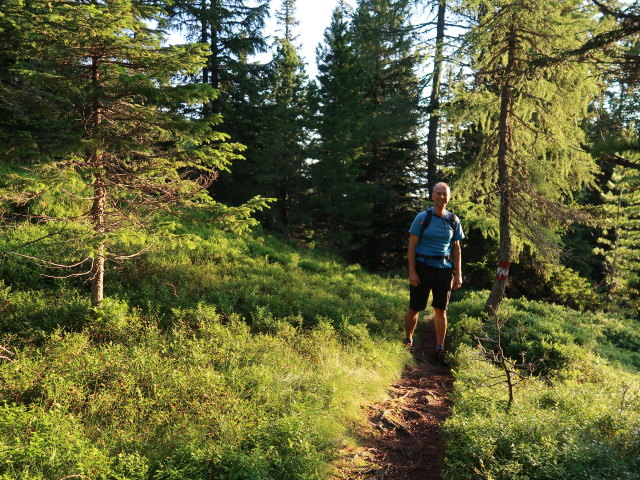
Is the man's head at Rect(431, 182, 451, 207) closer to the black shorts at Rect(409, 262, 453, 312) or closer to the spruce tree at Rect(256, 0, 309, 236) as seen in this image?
the black shorts at Rect(409, 262, 453, 312)

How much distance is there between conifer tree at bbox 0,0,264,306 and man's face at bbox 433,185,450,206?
307 centimetres

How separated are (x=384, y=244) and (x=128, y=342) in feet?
52.3

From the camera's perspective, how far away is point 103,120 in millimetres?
5727

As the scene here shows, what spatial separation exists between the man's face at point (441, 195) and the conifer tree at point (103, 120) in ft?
10.1

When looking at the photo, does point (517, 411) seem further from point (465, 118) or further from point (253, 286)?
point (465, 118)

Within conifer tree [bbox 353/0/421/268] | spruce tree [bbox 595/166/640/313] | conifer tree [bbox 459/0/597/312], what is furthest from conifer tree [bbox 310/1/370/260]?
spruce tree [bbox 595/166/640/313]

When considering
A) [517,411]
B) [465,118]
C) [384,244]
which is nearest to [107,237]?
[517,411]

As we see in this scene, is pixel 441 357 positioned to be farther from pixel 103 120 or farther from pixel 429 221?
pixel 103 120

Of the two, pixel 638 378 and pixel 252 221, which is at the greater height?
pixel 252 221

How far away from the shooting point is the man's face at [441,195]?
20.5ft

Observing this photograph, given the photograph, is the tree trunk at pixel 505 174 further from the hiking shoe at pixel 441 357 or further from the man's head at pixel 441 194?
the man's head at pixel 441 194

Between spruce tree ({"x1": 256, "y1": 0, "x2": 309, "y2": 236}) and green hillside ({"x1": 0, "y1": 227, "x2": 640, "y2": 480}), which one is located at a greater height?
spruce tree ({"x1": 256, "y1": 0, "x2": 309, "y2": 236})

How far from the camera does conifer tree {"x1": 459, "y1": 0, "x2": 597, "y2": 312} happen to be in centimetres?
851

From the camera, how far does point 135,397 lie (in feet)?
13.8
